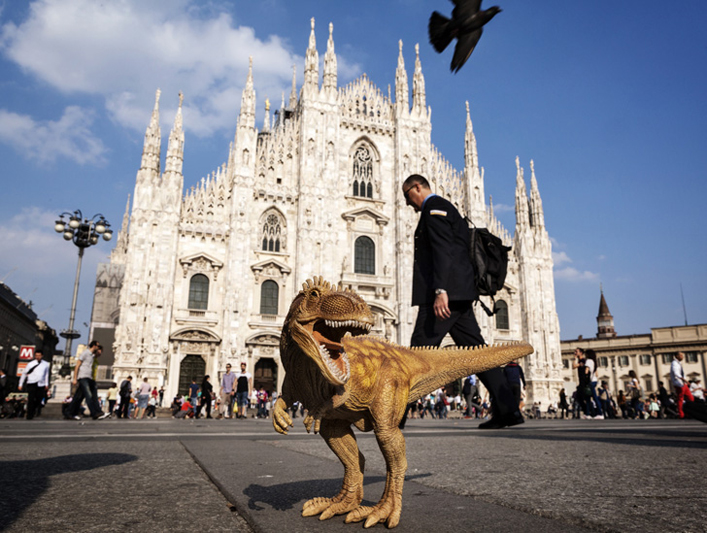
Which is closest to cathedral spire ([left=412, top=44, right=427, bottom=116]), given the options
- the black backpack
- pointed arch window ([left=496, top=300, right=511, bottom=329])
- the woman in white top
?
pointed arch window ([left=496, top=300, right=511, bottom=329])

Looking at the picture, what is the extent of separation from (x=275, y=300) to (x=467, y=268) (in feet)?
67.4

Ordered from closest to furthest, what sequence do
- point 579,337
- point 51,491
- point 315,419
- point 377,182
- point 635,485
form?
point 315,419 < point 51,491 < point 635,485 < point 377,182 < point 579,337

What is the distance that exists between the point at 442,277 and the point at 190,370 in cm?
2034

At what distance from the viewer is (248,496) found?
1.91 meters

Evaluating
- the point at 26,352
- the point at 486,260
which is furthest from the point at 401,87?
the point at 486,260

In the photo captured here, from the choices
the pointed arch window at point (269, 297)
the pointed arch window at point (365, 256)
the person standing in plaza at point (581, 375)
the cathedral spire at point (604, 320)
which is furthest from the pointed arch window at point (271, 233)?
the cathedral spire at point (604, 320)

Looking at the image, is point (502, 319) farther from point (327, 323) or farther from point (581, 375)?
point (327, 323)

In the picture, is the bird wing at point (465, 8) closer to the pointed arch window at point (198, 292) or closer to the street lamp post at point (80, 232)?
the street lamp post at point (80, 232)

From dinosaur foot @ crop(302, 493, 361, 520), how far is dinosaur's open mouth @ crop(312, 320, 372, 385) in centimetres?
47

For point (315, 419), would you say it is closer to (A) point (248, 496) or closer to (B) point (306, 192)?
(A) point (248, 496)

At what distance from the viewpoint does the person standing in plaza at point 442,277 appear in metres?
3.78

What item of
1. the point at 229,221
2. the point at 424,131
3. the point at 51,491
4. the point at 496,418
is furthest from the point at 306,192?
the point at 51,491

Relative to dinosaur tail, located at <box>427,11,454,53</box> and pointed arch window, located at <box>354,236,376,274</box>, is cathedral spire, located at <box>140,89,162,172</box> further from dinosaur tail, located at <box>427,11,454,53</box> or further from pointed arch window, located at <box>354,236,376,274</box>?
dinosaur tail, located at <box>427,11,454,53</box>

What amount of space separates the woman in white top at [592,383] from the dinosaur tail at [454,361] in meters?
10.9
